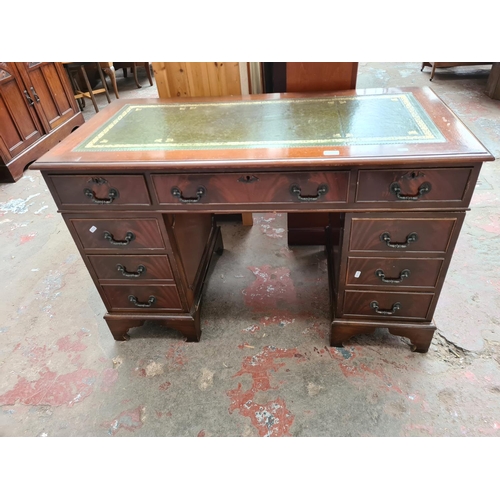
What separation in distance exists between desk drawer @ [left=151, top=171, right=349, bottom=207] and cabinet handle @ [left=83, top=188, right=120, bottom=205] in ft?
0.52

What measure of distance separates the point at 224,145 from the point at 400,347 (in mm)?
Answer: 1200

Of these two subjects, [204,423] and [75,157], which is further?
[204,423]

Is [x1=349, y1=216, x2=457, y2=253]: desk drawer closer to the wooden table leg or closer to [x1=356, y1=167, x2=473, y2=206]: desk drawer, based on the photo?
[x1=356, y1=167, x2=473, y2=206]: desk drawer

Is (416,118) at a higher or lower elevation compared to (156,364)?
higher

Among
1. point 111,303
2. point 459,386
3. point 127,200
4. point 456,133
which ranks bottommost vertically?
point 459,386

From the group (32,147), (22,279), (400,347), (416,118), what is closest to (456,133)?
(416,118)

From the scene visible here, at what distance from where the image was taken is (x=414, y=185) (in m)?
1.14

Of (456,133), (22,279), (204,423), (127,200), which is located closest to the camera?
(456,133)

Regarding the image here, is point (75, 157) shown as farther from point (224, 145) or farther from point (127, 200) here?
point (224, 145)

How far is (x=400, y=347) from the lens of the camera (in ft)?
5.31

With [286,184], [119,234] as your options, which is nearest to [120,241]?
[119,234]

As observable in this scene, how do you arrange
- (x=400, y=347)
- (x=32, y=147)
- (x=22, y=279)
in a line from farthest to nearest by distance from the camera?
(x=32, y=147) < (x=22, y=279) < (x=400, y=347)

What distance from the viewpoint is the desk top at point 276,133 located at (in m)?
1.12

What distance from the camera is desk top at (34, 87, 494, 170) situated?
1.12 meters
